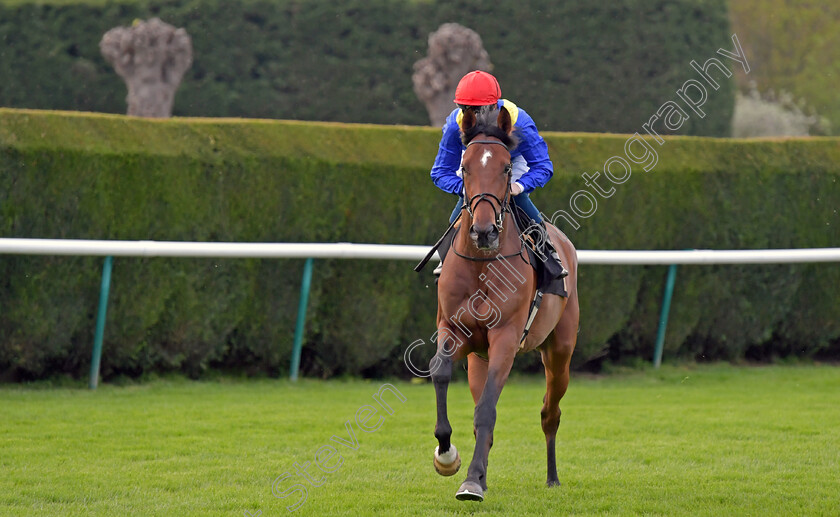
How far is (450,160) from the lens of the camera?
16.2 feet

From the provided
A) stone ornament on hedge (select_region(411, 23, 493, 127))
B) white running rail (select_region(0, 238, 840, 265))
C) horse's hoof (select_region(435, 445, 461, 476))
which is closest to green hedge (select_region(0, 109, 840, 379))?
white running rail (select_region(0, 238, 840, 265))

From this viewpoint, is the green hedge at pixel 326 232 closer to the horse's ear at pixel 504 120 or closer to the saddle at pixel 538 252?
the saddle at pixel 538 252

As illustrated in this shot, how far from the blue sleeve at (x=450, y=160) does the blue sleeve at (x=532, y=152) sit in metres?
0.29

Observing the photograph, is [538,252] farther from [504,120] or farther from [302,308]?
[302,308]

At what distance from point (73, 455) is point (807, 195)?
685 cm

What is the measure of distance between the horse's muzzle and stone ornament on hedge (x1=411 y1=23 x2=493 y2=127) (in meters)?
9.46

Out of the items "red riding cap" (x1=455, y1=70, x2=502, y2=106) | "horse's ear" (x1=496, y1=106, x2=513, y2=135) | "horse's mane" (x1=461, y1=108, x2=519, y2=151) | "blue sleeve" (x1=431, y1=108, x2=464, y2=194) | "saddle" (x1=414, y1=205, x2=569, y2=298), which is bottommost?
"saddle" (x1=414, y1=205, x2=569, y2=298)

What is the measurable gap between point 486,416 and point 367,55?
448 inches

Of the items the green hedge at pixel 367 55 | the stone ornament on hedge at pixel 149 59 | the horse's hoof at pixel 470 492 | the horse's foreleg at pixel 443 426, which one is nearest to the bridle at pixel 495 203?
the horse's foreleg at pixel 443 426

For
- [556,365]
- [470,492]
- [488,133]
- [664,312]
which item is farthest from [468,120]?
[664,312]

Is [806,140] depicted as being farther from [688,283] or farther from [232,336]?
[232,336]

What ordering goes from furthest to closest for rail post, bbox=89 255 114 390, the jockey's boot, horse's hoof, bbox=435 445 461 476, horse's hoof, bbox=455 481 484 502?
rail post, bbox=89 255 114 390, the jockey's boot, horse's hoof, bbox=435 445 461 476, horse's hoof, bbox=455 481 484 502

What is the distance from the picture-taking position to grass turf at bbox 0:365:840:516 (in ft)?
14.9

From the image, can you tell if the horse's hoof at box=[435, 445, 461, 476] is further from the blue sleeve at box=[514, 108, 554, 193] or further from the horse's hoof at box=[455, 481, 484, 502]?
the blue sleeve at box=[514, 108, 554, 193]
